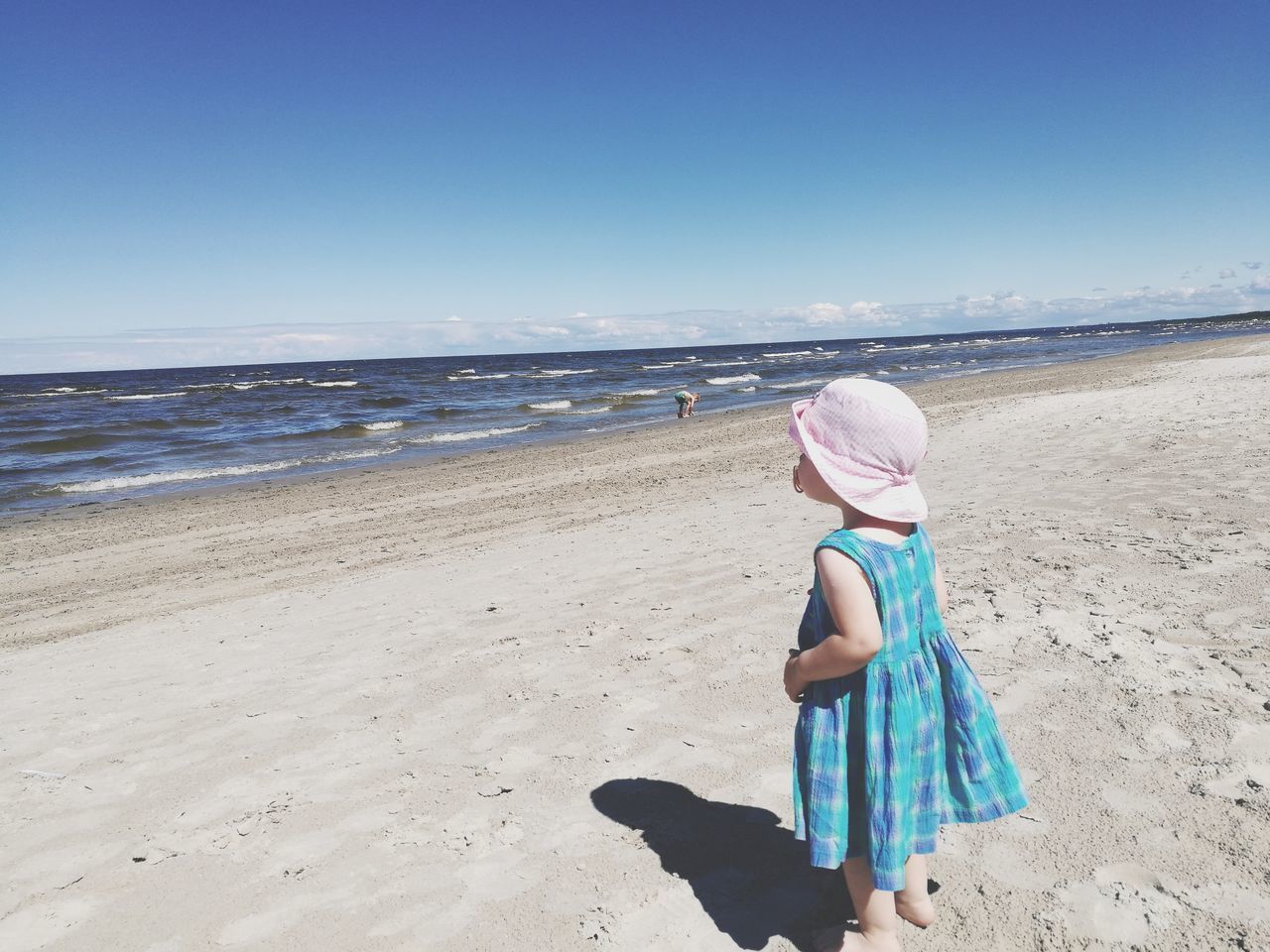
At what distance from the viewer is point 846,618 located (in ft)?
6.13

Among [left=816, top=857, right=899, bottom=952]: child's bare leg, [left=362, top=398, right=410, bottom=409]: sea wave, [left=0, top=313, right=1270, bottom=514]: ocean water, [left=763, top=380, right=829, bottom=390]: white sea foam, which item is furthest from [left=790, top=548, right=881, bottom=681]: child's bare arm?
[left=763, top=380, right=829, bottom=390]: white sea foam

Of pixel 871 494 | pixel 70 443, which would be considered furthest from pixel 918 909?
pixel 70 443

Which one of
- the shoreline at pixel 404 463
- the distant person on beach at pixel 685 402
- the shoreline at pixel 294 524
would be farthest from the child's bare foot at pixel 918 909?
the distant person on beach at pixel 685 402

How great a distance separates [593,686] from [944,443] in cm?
882

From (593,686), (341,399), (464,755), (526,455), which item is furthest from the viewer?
(341,399)

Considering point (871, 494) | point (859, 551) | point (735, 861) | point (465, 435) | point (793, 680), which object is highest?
point (871, 494)

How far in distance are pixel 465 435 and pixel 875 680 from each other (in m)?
19.5

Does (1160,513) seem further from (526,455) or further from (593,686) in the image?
(526,455)

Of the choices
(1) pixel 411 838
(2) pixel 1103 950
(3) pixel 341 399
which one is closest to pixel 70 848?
(1) pixel 411 838

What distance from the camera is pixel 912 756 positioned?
201 centimetres

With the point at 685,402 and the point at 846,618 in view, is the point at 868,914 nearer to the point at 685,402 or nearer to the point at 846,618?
the point at 846,618

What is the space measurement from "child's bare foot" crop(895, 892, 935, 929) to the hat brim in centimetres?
112

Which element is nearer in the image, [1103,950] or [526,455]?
[1103,950]

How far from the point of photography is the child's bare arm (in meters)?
1.87
